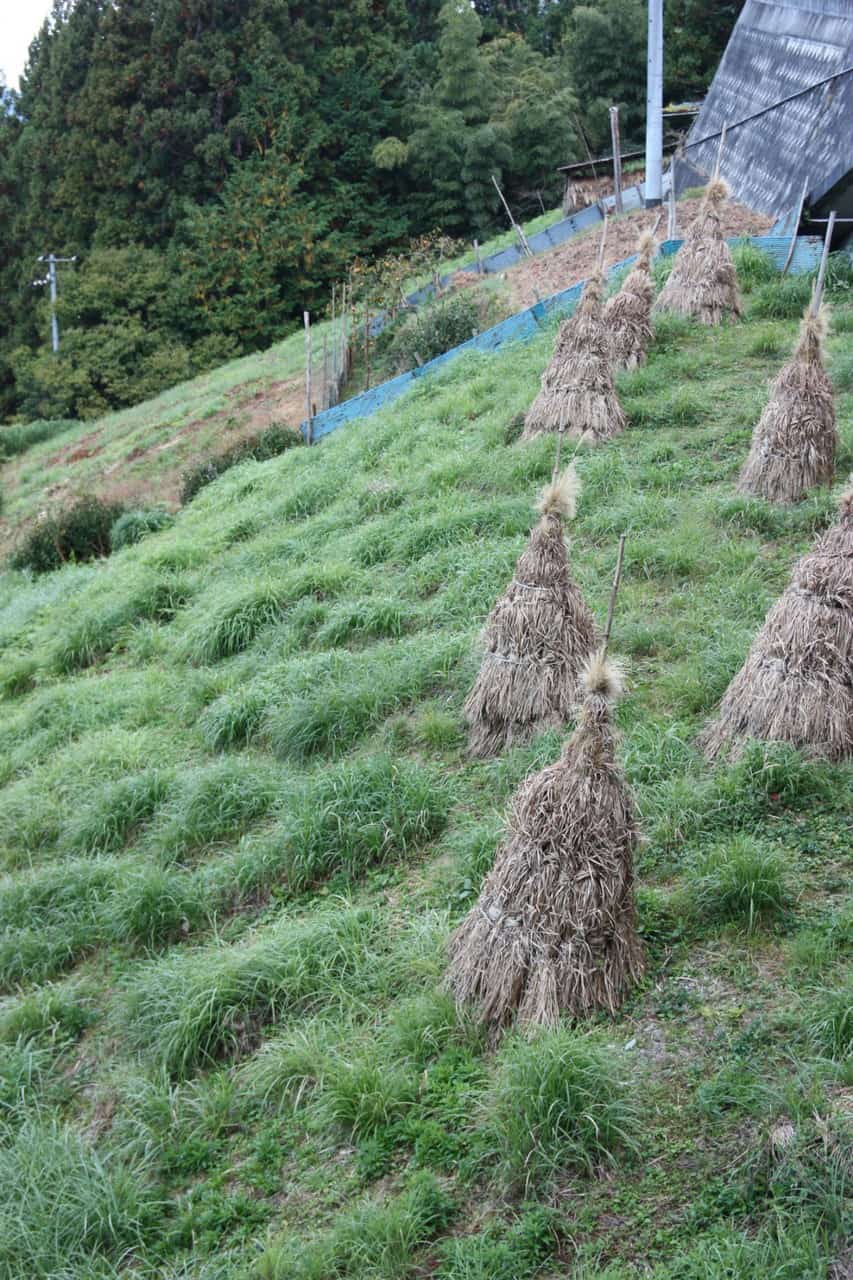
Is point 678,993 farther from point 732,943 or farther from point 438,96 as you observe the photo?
point 438,96

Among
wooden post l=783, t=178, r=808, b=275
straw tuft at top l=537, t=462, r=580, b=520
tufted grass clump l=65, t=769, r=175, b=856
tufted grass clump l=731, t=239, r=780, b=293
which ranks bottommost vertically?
tufted grass clump l=65, t=769, r=175, b=856

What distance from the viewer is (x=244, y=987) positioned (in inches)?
200

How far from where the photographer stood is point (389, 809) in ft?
19.8

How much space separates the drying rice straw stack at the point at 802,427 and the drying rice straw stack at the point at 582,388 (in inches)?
81.7

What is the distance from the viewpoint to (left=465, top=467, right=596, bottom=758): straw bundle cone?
21.0 feet

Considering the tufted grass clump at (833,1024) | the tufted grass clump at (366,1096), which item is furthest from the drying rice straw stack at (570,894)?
the tufted grass clump at (833,1024)

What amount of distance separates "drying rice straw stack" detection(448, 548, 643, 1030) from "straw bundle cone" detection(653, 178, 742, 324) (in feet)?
31.6

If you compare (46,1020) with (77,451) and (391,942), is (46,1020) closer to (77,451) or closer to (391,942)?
(391,942)

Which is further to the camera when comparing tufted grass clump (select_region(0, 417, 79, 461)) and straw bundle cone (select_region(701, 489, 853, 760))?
tufted grass clump (select_region(0, 417, 79, 461))

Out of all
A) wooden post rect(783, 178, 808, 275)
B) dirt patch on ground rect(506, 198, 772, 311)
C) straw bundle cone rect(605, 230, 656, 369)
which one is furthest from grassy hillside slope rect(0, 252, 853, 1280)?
dirt patch on ground rect(506, 198, 772, 311)

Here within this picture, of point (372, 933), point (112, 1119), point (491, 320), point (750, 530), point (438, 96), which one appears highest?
point (438, 96)

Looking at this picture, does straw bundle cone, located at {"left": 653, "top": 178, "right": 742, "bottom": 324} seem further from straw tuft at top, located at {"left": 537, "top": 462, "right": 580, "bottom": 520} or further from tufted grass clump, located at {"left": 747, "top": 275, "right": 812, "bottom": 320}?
straw tuft at top, located at {"left": 537, "top": 462, "right": 580, "bottom": 520}

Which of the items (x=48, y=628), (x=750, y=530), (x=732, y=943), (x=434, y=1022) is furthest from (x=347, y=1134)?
(x=48, y=628)

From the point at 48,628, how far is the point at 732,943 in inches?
304
